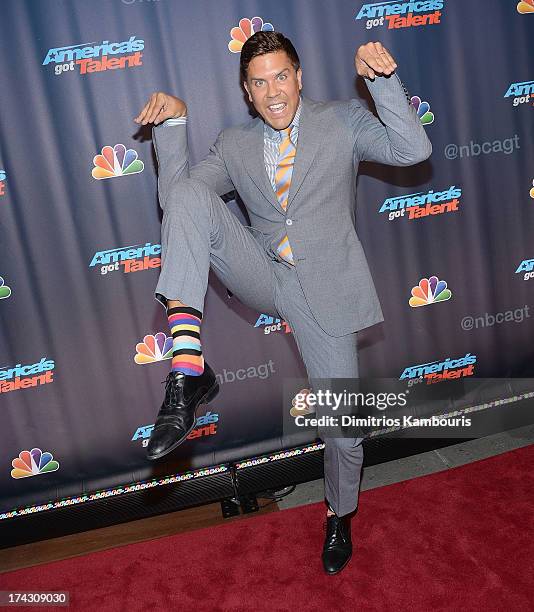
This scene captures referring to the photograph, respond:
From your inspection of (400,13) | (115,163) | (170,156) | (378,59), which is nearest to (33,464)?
(115,163)

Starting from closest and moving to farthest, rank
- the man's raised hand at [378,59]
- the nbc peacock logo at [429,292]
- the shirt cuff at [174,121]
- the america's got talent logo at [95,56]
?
1. the man's raised hand at [378,59]
2. the shirt cuff at [174,121]
3. the america's got talent logo at [95,56]
4. the nbc peacock logo at [429,292]

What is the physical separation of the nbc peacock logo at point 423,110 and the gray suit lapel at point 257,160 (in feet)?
3.81

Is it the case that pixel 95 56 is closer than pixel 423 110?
Yes

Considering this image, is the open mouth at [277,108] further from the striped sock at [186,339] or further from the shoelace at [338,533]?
the shoelace at [338,533]

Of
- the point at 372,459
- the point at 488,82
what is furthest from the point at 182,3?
the point at 372,459

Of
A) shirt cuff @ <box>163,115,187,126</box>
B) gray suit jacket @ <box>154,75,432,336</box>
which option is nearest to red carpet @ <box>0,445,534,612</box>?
gray suit jacket @ <box>154,75,432,336</box>

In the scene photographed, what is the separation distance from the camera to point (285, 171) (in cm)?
251

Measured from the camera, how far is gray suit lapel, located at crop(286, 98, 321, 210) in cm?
243

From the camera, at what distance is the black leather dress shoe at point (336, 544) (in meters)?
2.71

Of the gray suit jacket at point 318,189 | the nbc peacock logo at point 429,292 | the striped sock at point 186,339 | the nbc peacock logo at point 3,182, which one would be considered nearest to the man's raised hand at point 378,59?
the gray suit jacket at point 318,189

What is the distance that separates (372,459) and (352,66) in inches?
77.0

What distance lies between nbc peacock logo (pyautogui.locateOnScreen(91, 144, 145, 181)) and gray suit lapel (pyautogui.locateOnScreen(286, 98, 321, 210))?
1048 millimetres

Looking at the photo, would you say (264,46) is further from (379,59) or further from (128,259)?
(128,259)

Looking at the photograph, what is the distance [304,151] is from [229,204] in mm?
987
